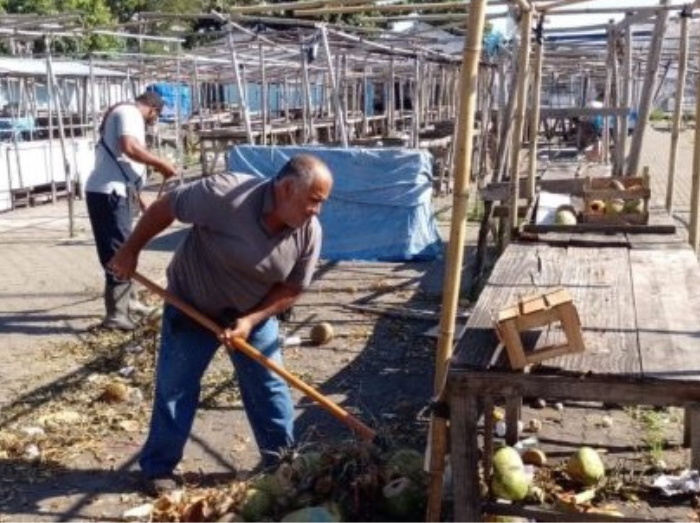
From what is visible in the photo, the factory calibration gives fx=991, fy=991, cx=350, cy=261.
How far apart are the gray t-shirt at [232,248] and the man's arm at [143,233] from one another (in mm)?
70

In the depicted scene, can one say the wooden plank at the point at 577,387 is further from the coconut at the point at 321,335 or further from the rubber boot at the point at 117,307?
the rubber boot at the point at 117,307

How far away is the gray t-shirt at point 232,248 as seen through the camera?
4816mm

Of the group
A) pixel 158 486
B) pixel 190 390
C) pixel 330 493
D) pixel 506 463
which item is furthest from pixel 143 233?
pixel 506 463

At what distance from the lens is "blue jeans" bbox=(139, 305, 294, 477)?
514 cm

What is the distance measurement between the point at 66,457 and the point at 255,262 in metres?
1.92

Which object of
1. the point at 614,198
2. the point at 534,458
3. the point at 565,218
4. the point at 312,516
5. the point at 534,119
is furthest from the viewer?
the point at 534,119

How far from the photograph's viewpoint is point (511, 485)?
4449mm

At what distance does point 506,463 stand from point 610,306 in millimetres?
879

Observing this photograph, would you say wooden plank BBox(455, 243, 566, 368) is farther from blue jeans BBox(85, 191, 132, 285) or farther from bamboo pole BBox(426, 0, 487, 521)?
blue jeans BBox(85, 191, 132, 285)

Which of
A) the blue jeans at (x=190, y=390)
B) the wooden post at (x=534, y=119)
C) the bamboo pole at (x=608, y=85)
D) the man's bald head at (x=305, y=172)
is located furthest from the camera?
the bamboo pole at (x=608, y=85)

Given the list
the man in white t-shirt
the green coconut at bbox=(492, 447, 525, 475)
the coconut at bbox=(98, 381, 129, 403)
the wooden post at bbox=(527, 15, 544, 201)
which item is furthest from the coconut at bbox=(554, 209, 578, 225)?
the man in white t-shirt

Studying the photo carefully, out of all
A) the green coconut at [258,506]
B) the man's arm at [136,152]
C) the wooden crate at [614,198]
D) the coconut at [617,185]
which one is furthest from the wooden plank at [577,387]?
the man's arm at [136,152]

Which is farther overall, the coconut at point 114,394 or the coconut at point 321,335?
the coconut at point 321,335

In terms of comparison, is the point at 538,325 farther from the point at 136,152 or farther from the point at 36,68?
the point at 36,68
